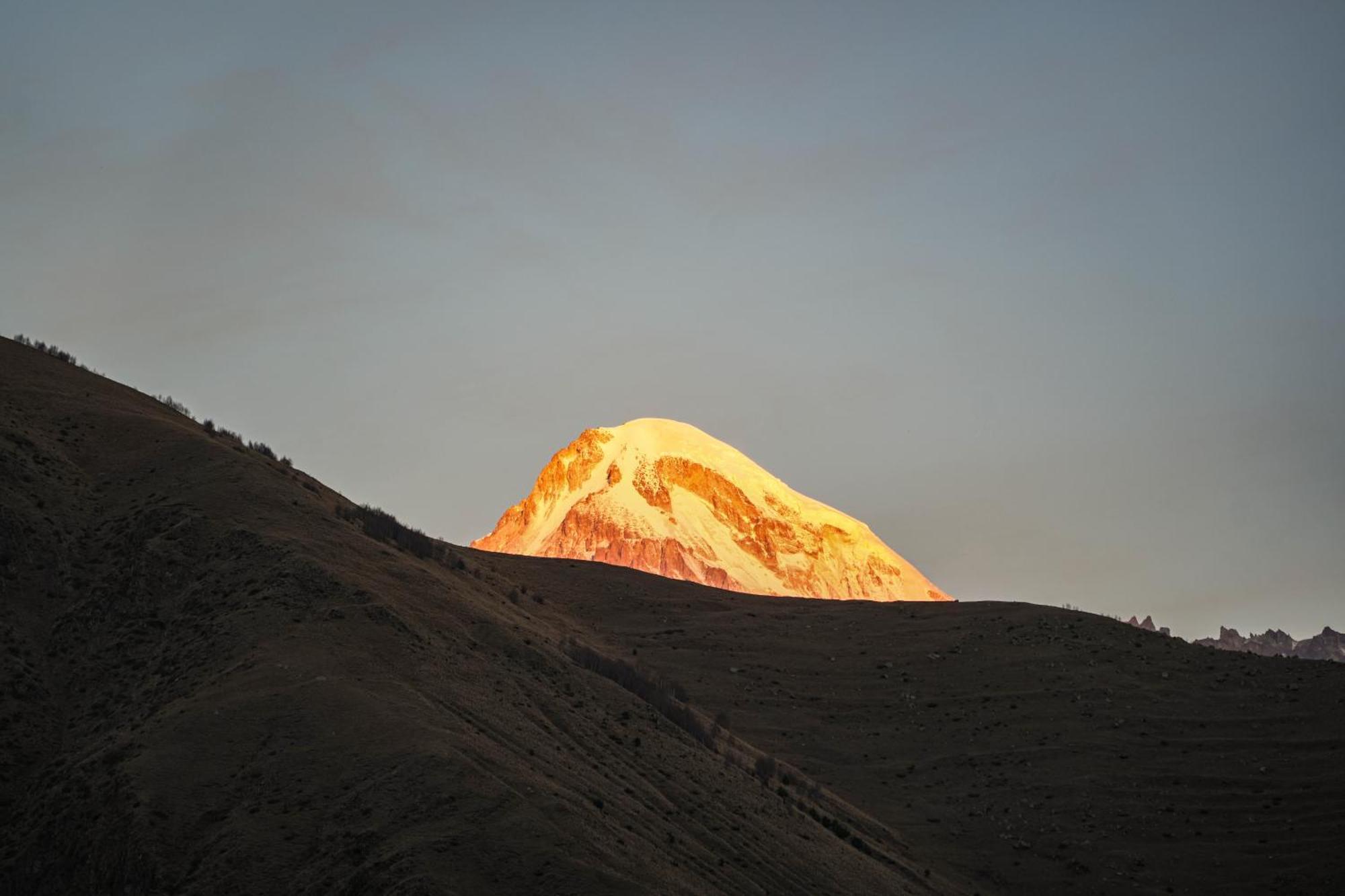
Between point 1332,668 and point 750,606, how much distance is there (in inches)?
962

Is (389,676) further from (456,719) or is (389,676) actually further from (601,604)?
(601,604)

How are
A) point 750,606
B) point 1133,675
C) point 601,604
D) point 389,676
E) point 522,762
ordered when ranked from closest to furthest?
point 522,762, point 389,676, point 1133,675, point 601,604, point 750,606

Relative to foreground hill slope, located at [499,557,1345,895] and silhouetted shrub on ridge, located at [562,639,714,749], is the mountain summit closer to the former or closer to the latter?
foreground hill slope, located at [499,557,1345,895]

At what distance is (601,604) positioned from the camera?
5334cm

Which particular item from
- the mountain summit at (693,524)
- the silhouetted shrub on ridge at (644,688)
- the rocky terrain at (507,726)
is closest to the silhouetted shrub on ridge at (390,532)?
the rocky terrain at (507,726)

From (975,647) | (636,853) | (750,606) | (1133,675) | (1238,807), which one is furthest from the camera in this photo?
(750,606)

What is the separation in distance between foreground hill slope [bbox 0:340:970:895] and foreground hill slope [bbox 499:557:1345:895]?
180 inches

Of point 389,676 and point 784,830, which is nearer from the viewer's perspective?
point 389,676

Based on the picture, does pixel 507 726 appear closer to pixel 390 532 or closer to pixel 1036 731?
pixel 390 532

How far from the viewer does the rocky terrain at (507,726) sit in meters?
21.7

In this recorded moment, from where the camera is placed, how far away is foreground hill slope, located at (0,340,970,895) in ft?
69.3

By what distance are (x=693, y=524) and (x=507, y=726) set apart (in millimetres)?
107856

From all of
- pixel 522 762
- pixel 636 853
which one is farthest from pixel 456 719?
pixel 636 853

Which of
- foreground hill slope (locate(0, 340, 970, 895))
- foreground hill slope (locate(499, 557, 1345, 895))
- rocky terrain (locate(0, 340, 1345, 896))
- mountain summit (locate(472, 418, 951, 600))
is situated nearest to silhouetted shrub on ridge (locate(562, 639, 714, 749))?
rocky terrain (locate(0, 340, 1345, 896))
